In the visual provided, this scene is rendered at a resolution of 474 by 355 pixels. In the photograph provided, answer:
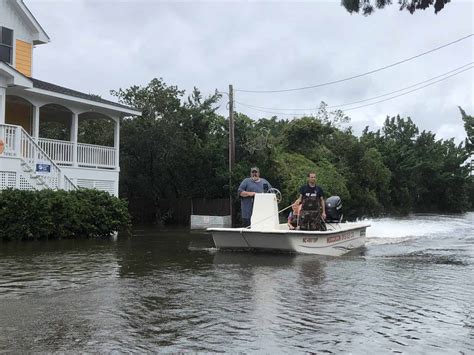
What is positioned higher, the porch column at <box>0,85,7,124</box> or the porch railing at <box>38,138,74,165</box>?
the porch column at <box>0,85,7,124</box>

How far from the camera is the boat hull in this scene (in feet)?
36.7

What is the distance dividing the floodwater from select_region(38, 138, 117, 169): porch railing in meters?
10.4

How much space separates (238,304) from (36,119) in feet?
53.3

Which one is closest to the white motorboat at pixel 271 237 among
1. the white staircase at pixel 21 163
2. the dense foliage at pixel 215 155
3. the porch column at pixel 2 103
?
the white staircase at pixel 21 163

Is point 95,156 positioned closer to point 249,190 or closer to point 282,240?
point 249,190

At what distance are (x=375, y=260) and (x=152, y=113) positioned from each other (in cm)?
2042

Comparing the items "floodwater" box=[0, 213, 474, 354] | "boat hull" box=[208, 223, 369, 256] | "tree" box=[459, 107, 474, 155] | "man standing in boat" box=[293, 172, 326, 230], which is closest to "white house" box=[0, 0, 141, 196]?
"floodwater" box=[0, 213, 474, 354]

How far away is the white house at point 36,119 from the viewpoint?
17375mm

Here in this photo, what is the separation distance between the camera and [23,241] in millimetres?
14938

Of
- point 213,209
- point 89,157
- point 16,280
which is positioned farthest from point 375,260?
point 213,209

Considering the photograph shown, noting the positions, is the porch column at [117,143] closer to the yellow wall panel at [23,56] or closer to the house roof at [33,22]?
the yellow wall panel at [23,56]

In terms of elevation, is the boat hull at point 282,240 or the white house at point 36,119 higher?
the white house at point 36,119

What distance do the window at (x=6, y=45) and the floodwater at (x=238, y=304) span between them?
44.0ft

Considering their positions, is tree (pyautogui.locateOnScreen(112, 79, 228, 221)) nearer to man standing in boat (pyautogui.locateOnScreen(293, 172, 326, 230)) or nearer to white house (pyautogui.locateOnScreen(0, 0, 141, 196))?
white house (pyautogui.locateOnScreen(0, 0, 141, 196))
